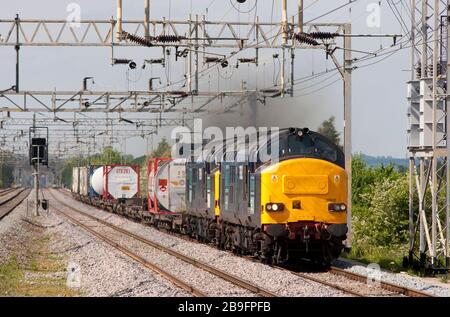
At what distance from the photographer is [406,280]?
18656mm

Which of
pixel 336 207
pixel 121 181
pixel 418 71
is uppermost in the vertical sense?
pixel 418 71

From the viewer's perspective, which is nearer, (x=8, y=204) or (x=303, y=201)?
(x=303, y=201)

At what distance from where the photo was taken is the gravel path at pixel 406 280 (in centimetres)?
1731

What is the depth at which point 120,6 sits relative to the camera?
26672mm

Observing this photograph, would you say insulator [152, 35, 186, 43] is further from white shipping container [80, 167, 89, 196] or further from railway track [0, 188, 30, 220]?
white shipping container [80, 167, 89, 196]

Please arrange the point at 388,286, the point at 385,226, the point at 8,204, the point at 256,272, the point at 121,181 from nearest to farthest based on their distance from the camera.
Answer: the point at 388,286 → the point at 256,272 → the point at 385,226 → the point at 121,181 → the point at 8,204

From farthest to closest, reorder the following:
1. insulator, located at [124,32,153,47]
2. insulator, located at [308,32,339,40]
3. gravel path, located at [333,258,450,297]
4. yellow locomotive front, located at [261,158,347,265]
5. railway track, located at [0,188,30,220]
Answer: railway track, located at [0,188,30,220] → insulator, located at [124,32,153,47] → insulator, located at [308,32,339,40] → yellow locomotive front, located at [261,158,347,265] → gravel path, located at [333,258,450,297]

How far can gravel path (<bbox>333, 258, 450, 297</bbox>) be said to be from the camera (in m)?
17.3

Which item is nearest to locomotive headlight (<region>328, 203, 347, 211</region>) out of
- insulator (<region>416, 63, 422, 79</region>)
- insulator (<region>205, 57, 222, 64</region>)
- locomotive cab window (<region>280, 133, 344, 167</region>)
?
locomotive cab window (<region>280, 133, 344, 167</region>)

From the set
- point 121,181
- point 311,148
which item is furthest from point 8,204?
point 311,148

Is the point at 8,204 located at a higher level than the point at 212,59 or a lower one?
lower

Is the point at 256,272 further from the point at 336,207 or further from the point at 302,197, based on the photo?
the point at 336,207
